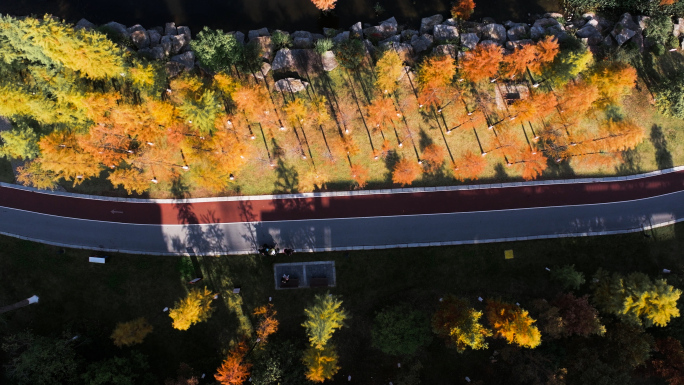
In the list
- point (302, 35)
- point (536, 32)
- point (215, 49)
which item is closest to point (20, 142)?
point (215, 49)

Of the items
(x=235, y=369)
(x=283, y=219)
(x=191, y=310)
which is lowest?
(x=235, y=369)

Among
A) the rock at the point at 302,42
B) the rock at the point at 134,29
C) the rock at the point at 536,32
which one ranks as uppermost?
the rock at the point at 134,29

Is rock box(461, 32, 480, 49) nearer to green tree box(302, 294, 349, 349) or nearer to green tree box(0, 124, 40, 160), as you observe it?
green tree box(302, 294, 349, 349)

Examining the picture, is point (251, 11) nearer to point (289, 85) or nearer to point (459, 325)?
point (289, 85)

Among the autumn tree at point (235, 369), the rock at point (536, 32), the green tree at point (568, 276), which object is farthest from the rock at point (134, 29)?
the green tree at point (568, 276)

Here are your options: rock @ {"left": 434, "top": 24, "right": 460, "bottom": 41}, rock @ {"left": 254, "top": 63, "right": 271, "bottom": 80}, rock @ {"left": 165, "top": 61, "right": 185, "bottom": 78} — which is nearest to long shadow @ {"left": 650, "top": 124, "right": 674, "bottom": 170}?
rock @ {"left": 434, "top": 24, "right": 460, "bottom": 41}

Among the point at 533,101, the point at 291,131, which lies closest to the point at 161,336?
the point at 291,131

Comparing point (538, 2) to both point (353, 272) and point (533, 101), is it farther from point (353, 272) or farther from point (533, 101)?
point (353, 272)

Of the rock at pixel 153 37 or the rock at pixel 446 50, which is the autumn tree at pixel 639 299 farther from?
the rock at pixel 153 37
